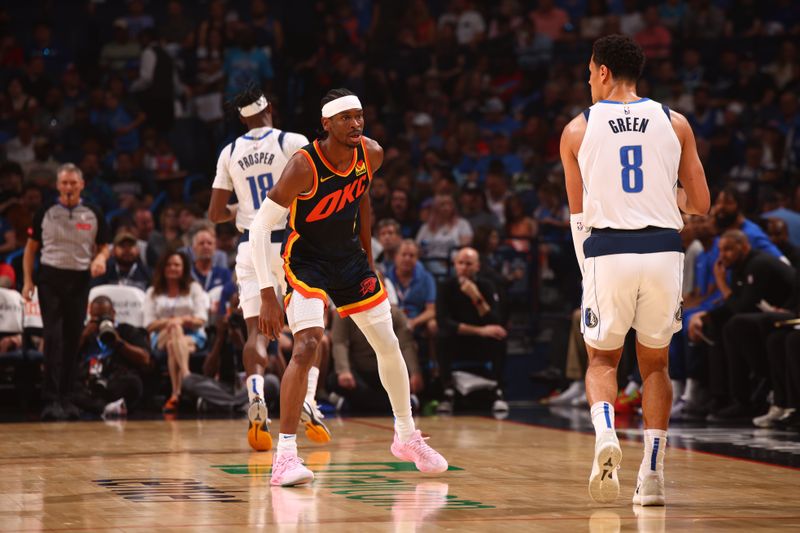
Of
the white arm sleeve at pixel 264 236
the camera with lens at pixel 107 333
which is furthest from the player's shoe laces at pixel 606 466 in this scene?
the camera with lens at pixel 107 333

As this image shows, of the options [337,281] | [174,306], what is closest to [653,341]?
[337,281]

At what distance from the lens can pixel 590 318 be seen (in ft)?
18.0

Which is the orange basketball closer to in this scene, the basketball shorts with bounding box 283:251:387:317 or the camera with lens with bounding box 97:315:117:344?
the basketball shorts with bounding box 283:251:387:317

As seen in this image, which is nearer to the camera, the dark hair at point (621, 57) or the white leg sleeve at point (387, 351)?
the dark hair at point (621, 57)

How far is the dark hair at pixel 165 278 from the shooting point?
11500 mm

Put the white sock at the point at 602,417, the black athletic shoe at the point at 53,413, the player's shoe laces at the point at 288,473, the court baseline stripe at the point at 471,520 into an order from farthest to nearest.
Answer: the black athletic shoe at the point at 53,413 → the player's shoe laces at the point at 288,473 → the white sock at the point at 602,417 → the court baseline stripe at the point at 471,520

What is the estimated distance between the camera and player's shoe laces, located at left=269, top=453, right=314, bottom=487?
20.0 ft

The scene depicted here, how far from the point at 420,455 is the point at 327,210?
4.56 ft

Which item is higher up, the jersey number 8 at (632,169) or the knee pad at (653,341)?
the jersey number 8 at (632,169)

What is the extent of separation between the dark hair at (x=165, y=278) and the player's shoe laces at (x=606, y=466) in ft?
22.8

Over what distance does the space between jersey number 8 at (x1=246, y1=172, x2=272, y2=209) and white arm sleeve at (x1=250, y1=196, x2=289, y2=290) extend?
6.03 ft

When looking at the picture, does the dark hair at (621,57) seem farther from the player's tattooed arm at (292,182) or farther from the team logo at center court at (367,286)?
the team logo at center court at (367,286)

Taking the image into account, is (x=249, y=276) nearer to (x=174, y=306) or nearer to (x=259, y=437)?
(x=259, y=437)

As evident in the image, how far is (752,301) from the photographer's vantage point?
34.5ft
